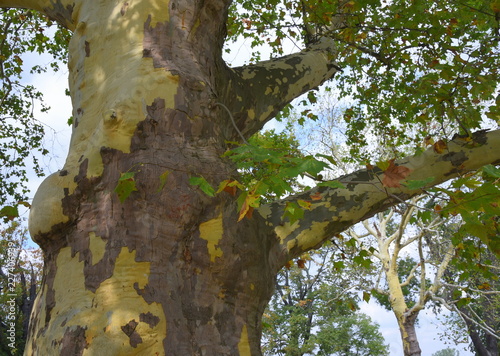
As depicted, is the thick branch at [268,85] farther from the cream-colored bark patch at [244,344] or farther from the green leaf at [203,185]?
the cream-colored bark patch at [244,344]

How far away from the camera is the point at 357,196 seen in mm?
2938

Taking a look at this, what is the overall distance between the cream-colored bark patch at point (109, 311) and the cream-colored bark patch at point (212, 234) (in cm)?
33

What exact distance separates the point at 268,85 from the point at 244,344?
229cm

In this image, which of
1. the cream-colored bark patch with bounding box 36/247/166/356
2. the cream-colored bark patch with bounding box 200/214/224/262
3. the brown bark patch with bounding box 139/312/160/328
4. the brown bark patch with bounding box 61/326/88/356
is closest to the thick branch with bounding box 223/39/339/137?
the cream-colored bark patch with bounding box 200/214/224/262

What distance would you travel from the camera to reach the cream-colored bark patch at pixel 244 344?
204cm

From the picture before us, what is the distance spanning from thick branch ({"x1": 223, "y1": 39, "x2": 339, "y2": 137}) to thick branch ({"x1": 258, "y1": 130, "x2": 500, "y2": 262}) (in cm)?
90

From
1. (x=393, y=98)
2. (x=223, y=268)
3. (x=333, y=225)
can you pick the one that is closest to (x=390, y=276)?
(x=393, y=98)

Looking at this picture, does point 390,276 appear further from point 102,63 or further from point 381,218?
point 102,63

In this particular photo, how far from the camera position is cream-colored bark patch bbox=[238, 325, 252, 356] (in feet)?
6.70

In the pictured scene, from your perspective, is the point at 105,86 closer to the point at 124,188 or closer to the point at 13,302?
the point at 124,188

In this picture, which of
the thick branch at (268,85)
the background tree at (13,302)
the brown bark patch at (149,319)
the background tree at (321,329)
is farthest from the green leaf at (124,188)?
the background tree at (321,329)

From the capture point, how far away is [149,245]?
1.96m

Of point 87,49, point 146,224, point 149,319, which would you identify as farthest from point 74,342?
point 87,49

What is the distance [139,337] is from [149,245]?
1.34 feet
